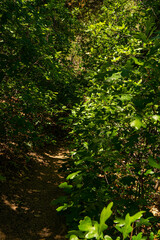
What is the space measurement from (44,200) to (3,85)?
3.09m

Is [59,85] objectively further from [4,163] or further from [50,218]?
[50,218]

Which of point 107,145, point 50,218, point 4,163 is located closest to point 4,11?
point 107,145

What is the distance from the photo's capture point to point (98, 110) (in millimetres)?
2613

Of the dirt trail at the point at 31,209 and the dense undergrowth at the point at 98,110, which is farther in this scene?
the dirt trail at the point at 31,209

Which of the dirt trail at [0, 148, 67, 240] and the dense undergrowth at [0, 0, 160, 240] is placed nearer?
the dense undergrowth at [0, 0, 160, 240]

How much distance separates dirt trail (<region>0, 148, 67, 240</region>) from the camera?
360 centimetres

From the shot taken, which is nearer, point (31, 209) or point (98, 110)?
point (98, 110)

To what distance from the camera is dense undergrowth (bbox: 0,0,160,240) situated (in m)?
1.53

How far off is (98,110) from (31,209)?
3171mm

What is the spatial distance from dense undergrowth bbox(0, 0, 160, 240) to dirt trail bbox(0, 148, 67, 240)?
522 millimetres

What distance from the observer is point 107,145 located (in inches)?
76.7

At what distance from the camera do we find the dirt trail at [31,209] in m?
3.60

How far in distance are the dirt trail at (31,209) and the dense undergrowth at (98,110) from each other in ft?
1.71

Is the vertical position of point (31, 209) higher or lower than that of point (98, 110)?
lower
